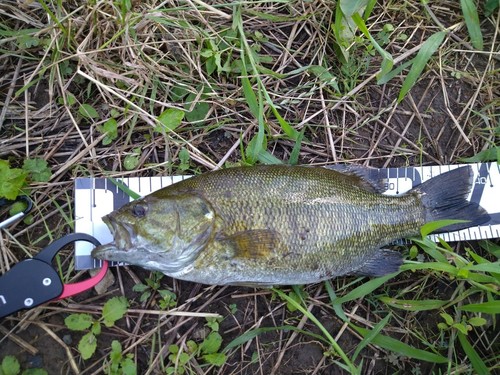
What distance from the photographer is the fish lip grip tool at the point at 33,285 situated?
309 centimetres

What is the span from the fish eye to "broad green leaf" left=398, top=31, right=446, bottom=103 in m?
2.54

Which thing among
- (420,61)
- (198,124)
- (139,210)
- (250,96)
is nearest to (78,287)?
(139,210)

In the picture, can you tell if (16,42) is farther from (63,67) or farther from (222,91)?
(222,91)

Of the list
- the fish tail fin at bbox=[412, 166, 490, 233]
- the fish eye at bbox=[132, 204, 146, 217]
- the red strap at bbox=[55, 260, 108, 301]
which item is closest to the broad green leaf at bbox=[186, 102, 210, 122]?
the fish eye at bbox=[132, 204, 146, 217]

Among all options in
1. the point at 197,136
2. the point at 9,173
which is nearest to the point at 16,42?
the point at 9,173

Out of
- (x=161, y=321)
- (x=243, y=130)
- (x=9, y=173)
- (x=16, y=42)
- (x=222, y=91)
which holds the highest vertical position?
(x=16, y=42)

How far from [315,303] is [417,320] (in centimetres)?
95

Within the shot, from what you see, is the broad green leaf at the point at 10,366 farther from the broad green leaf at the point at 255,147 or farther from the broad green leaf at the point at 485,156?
the broad green leaf at the point at 485,156

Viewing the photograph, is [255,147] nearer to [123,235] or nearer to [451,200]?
[123,235]

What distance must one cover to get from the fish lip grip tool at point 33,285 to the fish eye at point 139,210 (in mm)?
744

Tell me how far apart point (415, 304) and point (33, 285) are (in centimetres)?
307

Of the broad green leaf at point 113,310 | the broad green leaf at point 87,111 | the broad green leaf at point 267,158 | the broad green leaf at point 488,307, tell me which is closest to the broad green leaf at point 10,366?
the broad green leaf at point 113,310

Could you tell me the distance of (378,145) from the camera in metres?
3.95

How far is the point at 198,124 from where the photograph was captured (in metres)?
3.73
